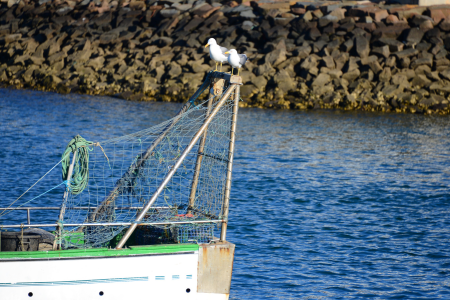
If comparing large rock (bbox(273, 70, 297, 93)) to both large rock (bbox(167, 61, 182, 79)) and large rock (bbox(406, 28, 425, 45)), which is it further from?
large rock (bbox(406, 28, 425, 45))

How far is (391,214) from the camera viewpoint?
16.1 m

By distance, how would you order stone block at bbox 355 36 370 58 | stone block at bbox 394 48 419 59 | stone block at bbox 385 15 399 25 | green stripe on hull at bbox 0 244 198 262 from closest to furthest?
1. green stripe on hull at bbox 0 244 198 262
2. stone block at bbox 394 48 419 59
3. stone block at bbox 355 36 370 58
4. stone block at bbox 385 15 399 25

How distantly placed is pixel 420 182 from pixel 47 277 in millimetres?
13779

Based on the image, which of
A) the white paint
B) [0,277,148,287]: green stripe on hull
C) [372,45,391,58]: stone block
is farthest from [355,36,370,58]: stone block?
[0,277,148,287]: green stripe on hull

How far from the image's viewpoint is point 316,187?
18.6 m

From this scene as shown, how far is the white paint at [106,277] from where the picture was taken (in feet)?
26.6

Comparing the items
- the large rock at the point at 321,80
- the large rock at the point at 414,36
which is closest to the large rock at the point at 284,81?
the large rock at the point at 321,80

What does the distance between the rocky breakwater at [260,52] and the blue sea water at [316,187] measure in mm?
1898

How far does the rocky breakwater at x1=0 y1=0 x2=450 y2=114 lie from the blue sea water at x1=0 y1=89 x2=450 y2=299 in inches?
74.7

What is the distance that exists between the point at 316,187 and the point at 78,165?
10604 mm

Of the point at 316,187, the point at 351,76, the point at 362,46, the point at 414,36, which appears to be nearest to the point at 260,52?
the point at 362,46

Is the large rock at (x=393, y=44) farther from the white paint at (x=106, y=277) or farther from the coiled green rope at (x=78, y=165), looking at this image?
the white paint at (x=106, y=277)

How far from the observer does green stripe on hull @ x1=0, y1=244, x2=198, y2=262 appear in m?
8.09

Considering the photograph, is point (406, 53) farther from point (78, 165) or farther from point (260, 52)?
point (78, 165)
